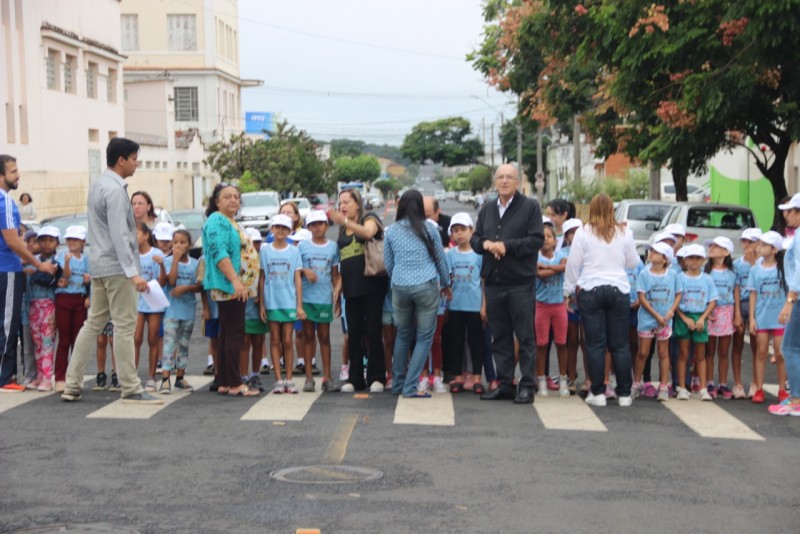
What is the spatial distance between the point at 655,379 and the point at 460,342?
2.50 meters

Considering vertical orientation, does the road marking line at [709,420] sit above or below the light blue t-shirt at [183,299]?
below

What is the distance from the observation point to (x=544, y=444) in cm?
893

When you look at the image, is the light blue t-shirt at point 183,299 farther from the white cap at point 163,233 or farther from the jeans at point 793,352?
the jeans at point 793,352

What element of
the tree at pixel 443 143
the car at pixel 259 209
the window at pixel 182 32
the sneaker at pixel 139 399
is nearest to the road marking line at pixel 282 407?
the sneaker at pixel 139 399

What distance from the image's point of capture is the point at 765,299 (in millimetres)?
11430

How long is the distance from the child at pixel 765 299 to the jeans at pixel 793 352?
0.65 m

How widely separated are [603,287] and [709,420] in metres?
1.45

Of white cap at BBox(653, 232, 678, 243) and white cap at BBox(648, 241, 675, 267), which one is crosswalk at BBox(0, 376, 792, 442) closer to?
white cap at BBox(648, 241, 675, 267)

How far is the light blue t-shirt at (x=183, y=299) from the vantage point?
1148 centimetres

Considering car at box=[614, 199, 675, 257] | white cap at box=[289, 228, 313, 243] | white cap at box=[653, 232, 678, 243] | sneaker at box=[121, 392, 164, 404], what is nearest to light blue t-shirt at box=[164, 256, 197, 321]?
white cap at box=[289, 228, 313, 243]

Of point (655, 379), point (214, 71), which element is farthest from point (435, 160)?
point (655, 379)

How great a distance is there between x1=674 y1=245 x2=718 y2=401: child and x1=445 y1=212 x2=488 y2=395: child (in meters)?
1.82

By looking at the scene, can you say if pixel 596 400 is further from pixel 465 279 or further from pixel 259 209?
pixel 259 209

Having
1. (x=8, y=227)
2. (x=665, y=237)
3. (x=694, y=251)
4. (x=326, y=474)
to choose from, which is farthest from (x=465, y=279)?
(x=326, y=474)
